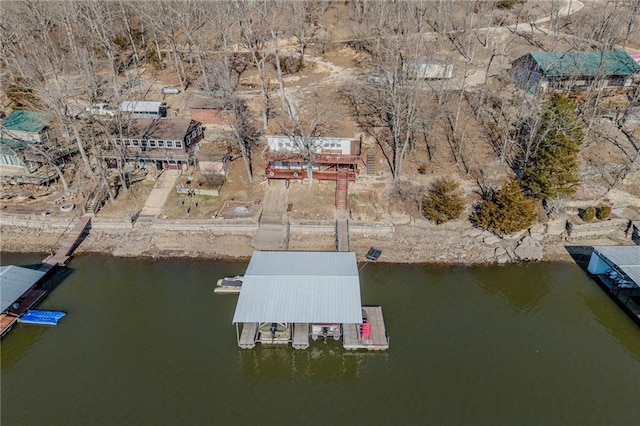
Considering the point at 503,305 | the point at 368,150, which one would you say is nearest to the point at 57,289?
the point at 368,150

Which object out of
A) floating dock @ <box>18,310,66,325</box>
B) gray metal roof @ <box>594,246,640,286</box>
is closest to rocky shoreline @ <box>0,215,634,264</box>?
gray metal roof @ <box>594,246,640,286</box>

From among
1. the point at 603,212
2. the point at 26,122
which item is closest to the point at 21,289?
the point at 26,122

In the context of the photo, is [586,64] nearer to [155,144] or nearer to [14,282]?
[155,144]

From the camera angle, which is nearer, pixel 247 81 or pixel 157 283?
pixel 157 283

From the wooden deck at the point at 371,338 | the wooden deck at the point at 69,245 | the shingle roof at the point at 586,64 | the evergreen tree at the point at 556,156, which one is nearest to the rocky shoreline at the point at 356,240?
the wooden deck at the point at 69,245

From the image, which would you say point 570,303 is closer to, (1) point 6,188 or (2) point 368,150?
(2) point 368,150

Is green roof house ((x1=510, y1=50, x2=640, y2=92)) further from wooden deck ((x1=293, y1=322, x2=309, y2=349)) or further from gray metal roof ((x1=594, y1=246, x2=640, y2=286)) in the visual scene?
wooden deck ((x1=293, y1=322, x2=309, y2=349))
